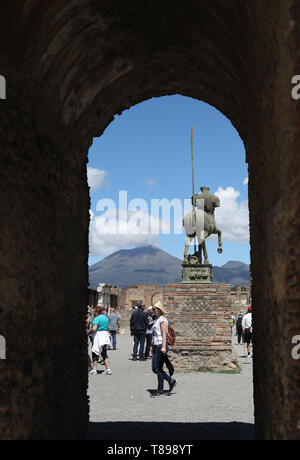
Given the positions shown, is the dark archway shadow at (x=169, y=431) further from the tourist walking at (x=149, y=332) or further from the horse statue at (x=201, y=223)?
the tourist walking at (x=149, y=332)

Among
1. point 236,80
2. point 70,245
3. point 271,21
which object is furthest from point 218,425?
point 271,21

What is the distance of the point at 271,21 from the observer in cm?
295

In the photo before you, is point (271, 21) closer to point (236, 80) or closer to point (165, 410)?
point (236, 80)

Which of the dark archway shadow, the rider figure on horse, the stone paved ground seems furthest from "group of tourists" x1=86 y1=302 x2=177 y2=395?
the rider figure on horse

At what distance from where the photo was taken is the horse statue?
13.1m

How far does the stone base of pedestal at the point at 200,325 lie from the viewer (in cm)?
1216

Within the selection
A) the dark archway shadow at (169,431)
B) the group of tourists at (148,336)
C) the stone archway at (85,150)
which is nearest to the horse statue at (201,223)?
the group of tourists at (148,336)

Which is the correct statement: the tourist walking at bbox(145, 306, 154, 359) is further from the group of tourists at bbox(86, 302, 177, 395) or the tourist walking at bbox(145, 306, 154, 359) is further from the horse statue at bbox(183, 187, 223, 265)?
the horse statue at bbox(183, 187, 223, 265)

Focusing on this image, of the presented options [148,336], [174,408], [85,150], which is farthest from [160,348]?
[148,336]

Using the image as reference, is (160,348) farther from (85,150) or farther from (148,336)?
(148,336)

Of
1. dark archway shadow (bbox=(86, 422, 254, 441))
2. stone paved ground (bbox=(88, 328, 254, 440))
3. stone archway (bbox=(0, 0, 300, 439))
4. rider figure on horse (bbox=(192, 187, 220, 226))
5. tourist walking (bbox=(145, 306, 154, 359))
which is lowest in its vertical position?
stone paved ground (bbox=(88, 328, 254, 440))

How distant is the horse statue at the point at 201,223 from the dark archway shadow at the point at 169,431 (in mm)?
6340

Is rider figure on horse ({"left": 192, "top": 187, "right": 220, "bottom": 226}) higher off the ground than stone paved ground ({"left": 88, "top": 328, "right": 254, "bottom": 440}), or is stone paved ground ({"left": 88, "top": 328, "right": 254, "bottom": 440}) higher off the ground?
rider figure on horse ({"left": 192, "top": 187, "right": 220, "bottom": 226})
